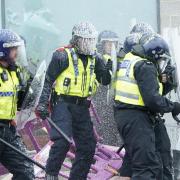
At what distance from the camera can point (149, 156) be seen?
6910mm

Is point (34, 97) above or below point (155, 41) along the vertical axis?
below

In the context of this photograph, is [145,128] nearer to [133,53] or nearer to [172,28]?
[133,53]

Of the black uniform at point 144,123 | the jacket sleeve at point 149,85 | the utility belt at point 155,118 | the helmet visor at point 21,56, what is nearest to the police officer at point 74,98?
the helmet visor at point 21,56

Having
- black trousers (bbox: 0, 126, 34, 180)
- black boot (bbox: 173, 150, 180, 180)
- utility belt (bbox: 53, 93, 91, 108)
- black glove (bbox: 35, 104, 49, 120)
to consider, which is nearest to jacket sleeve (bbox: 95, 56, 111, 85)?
utility belt (bbox: 53, 93, 91, 108)

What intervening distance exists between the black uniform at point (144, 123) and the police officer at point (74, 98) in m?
0.88

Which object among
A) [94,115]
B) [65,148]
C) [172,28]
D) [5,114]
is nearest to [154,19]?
[172,28]

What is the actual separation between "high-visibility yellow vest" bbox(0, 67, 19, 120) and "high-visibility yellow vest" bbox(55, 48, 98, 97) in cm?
95

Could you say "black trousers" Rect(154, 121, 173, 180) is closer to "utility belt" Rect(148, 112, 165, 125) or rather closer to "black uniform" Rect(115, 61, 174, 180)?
"utility belt" Rect(148, 112, 165, 125)

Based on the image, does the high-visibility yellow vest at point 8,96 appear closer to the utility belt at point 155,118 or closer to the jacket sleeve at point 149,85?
the jacket sleeve at point 149,85

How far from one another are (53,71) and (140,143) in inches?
58.0

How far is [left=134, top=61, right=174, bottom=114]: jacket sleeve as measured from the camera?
6781mm

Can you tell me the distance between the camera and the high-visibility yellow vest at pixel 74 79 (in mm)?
7902

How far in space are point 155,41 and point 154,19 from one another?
204 inches

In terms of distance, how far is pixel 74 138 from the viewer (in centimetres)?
812
